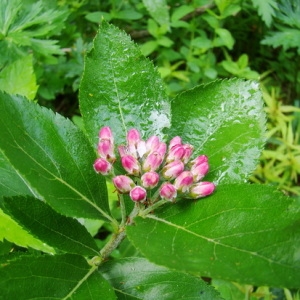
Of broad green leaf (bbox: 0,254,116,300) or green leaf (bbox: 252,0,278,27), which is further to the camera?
green leaf (bbox: 252,0,278,27)

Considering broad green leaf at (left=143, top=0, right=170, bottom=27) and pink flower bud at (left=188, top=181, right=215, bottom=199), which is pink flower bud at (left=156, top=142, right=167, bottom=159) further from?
broad green leaf at (left=143, top=0, right=170, bottom=27)

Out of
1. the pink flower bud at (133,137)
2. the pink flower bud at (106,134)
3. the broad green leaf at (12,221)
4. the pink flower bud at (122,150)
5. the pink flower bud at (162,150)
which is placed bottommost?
the broad green leaf at (12,221)

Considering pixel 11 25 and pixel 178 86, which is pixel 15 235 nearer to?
pixel 11 25

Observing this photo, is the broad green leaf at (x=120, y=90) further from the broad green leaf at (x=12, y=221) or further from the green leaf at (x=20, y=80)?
the green leaf at (x=20, y=80)

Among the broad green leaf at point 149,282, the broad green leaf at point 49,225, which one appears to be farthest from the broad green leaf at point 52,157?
the broad green leaf at point 149,282

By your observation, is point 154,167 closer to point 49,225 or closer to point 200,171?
point 200,171

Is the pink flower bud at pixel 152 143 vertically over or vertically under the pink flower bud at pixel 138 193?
over

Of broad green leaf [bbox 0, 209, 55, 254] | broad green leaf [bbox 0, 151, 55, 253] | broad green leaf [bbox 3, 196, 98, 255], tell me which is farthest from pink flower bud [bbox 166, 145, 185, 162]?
broad green leaf [bbox 0, 209, 55, 254]

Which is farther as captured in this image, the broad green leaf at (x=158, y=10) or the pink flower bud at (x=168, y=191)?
the broad green leaf at (x=158, y=10)
